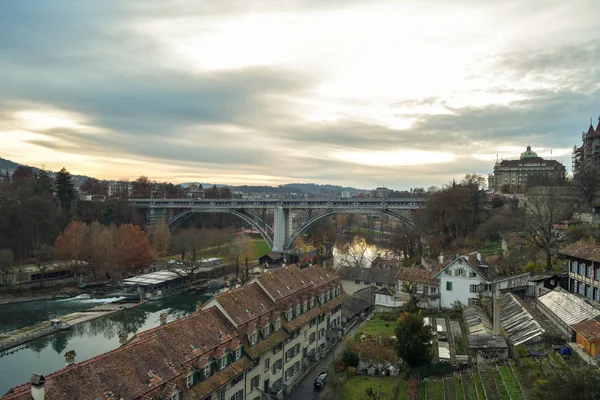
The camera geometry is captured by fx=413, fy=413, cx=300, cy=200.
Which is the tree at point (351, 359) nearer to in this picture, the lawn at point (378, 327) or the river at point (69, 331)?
the lawn at point (378, 327)

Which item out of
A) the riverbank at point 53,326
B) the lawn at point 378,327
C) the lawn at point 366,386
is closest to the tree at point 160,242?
the riverbank at point 53,326

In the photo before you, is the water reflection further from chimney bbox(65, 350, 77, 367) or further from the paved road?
chimney bbox(65, 350, 77, 367)

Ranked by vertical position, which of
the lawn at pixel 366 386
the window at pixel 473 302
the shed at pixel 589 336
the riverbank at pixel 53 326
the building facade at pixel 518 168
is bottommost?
the riverbank at pixel 53 326

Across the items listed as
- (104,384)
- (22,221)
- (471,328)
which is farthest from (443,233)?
(22,221)

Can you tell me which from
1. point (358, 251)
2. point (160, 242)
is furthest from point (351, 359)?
point (358, 251)

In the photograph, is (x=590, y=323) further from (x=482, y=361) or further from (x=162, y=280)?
(x=162, y=280)

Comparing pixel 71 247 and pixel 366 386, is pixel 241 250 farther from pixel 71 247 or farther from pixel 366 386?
pixel 366 386
